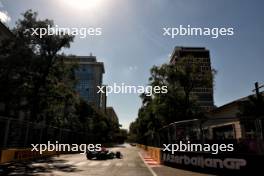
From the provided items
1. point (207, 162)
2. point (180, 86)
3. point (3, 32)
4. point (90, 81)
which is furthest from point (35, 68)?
point (90, 81)

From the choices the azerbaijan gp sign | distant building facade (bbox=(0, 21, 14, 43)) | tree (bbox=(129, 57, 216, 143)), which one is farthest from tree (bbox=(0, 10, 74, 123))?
the azerbaijan gp sign

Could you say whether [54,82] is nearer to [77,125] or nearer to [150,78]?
[150,78]

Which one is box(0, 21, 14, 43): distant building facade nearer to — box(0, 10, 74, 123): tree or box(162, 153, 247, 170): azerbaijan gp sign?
box(0, 10, 74, 123): tree

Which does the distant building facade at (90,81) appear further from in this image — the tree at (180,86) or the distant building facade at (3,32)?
the tree at (180,86)

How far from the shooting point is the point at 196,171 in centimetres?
1736

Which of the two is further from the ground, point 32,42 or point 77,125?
point 32,42

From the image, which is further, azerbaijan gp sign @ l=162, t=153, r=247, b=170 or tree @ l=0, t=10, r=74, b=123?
tree @ l=0, t=10, r=74, b=123

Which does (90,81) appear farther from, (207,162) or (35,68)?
(207,162)

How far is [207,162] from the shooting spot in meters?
16.7

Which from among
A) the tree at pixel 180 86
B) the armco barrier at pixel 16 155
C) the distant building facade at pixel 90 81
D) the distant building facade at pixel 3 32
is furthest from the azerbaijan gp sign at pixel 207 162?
the distant building facade at pixel 90 81

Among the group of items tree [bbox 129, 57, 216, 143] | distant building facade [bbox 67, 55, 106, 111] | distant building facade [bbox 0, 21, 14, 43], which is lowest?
tree [bbox 129, 57, 216, 143]

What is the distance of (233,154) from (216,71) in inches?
1149

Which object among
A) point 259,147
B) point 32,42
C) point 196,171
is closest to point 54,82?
point 32,42

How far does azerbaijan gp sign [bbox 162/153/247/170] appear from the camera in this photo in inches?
585
